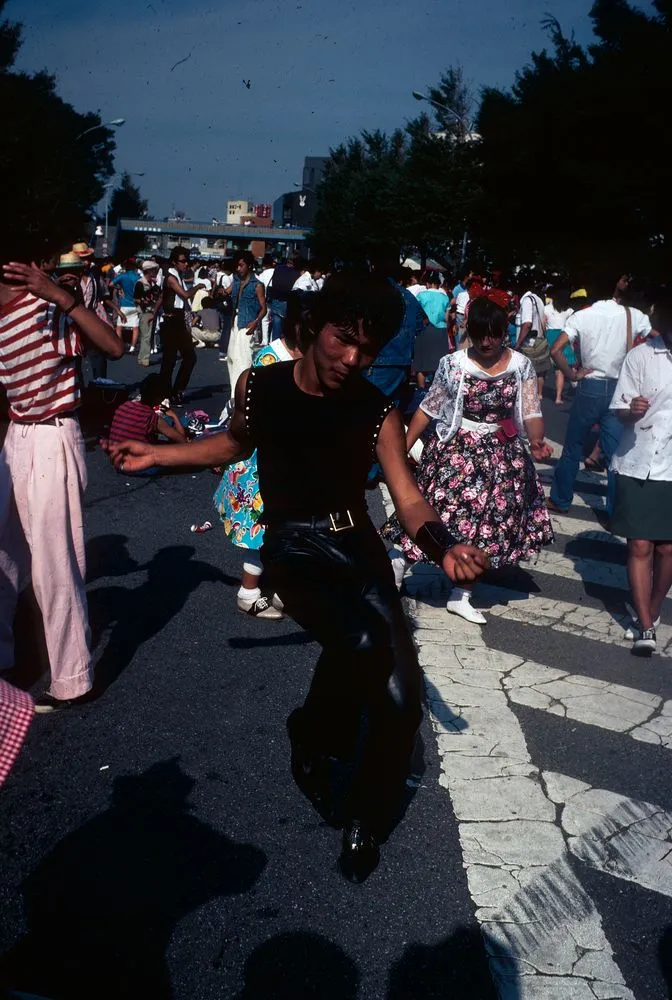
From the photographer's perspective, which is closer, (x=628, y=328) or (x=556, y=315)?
(x=628, y=328)

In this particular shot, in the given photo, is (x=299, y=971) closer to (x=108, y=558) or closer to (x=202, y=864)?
(x=202, y=864)

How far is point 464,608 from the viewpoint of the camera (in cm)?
570

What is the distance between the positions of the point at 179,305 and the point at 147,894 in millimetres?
10961

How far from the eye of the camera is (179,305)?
1300 centimetres

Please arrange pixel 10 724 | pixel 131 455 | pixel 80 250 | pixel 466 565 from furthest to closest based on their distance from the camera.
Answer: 1. pixel 80 250
2. pixel 131 455
3. pixel 466 565
4. pixel 10 724

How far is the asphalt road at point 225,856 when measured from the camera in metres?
2.62

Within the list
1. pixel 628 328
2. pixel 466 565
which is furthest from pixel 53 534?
pixel 628 328

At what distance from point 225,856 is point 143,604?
2575mm

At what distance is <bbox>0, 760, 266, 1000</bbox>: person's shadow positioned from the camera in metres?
2.57

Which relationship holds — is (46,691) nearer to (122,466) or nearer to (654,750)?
(122,466)

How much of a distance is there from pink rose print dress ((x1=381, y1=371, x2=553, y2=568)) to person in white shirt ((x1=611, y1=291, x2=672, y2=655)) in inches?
24.0

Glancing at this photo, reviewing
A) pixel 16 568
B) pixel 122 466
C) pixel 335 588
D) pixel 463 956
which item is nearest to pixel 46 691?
pixel 16 568

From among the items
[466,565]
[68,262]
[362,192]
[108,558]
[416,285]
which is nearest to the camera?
[466,565]

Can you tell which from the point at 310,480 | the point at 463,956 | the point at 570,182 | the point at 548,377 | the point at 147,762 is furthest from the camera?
the point at 570,182
